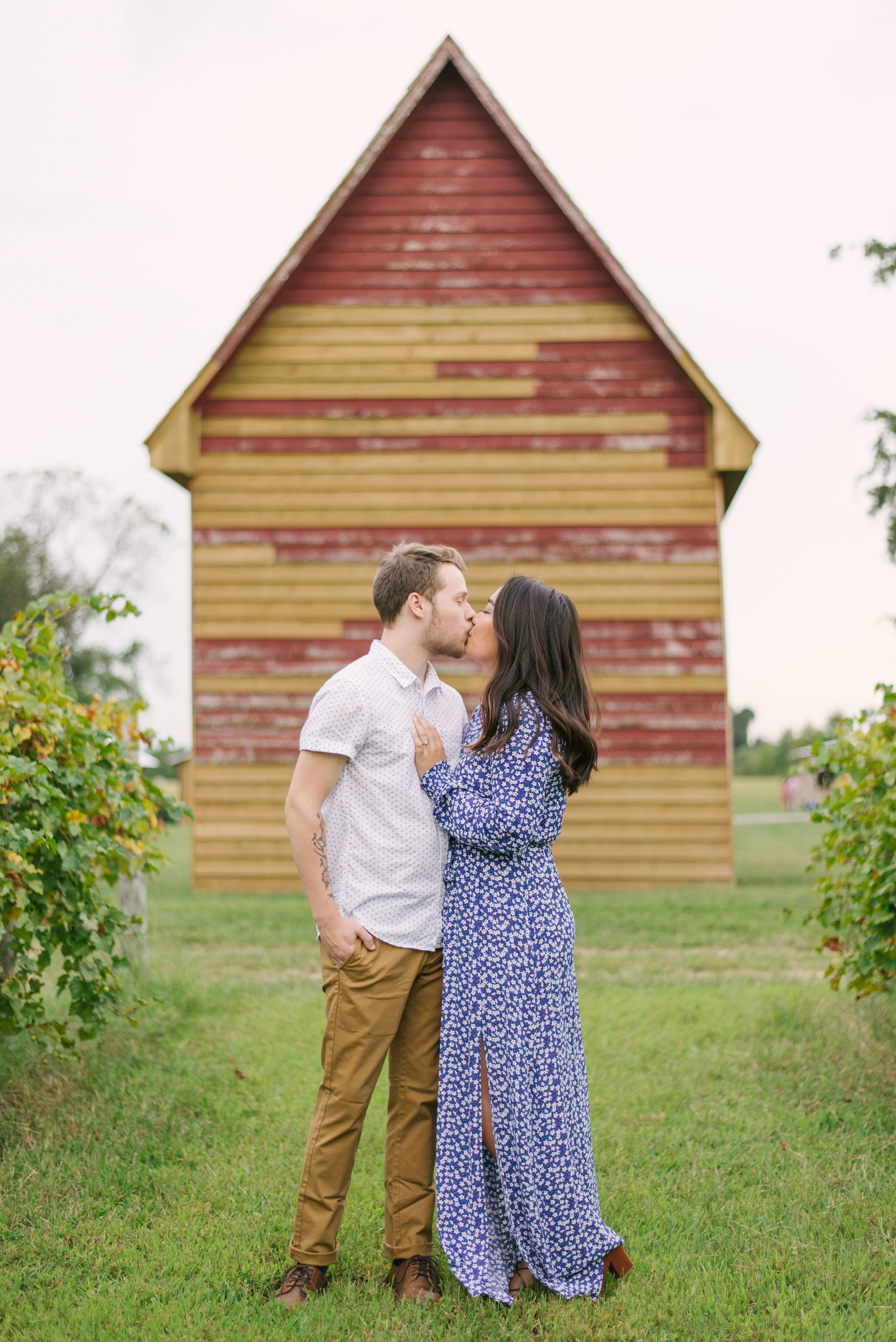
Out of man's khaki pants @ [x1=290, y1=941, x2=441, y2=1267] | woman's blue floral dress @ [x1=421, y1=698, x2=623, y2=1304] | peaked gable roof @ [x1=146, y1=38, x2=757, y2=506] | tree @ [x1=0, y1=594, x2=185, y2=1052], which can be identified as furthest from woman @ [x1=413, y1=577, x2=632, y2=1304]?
peaked gable roof @ [x1=146, y1=38, x2=757, y2=506]

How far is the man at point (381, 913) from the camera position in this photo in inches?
121

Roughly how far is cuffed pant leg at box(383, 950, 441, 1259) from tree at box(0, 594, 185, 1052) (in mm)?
1565

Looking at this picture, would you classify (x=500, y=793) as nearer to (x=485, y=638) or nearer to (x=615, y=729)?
(x=485, y=638)

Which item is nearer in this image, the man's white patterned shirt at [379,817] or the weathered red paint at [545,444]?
the man's white patterned shirt at [379,817]

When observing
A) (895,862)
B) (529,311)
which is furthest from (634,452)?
(895,862)

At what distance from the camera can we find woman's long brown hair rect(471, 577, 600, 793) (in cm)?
315

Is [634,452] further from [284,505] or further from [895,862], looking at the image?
[895,862]

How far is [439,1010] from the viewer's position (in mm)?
3271

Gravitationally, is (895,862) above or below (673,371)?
below

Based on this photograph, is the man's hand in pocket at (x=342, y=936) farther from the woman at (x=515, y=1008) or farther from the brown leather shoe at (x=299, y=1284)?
the brown leather shoe at (x=299, y=1284)

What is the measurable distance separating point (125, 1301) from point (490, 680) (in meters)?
1.99

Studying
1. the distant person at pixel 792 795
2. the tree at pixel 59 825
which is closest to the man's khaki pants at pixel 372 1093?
the tree at pixel 59 825

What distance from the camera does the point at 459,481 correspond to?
11.4 meters

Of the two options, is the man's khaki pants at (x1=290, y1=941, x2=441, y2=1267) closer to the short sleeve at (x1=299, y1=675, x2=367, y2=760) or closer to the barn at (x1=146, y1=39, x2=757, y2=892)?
the short sleeve at (x1=299, y1=675, x2=367, y2=760)
